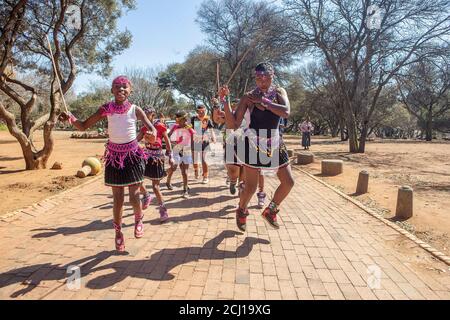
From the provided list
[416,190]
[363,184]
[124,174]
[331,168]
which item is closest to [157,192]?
[124,174]

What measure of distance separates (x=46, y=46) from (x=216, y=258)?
13137 mm

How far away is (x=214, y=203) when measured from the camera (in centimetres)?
648

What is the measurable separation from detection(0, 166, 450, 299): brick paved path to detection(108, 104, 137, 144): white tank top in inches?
55.1

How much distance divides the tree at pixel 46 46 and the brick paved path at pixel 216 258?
587cm

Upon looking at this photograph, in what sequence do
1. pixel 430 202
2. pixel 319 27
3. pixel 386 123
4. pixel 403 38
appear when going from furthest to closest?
pixel 386 123 < pixel 319 27 < pixel 403 38 < pixel 430 202

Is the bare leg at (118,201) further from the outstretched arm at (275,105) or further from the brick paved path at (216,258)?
the outstretched arm at (275,105)

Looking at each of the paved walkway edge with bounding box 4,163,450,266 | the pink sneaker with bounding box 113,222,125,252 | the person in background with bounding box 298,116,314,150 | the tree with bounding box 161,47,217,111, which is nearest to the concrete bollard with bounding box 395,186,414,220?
the paved walkway edge with bounding box 4,163,450,266

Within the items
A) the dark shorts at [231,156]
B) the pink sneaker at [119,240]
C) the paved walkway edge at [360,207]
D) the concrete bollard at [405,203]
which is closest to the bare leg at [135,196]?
the pink sneaker at [119,240]

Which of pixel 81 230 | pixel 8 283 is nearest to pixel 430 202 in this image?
pixel 81 230

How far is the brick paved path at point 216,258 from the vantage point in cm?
322

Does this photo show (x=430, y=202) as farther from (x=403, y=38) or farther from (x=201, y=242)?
(x=403, y=38)

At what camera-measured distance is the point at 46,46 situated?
13.3 m

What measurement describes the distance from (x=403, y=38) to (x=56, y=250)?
16.9 meters

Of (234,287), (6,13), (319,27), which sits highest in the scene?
(319,27)
